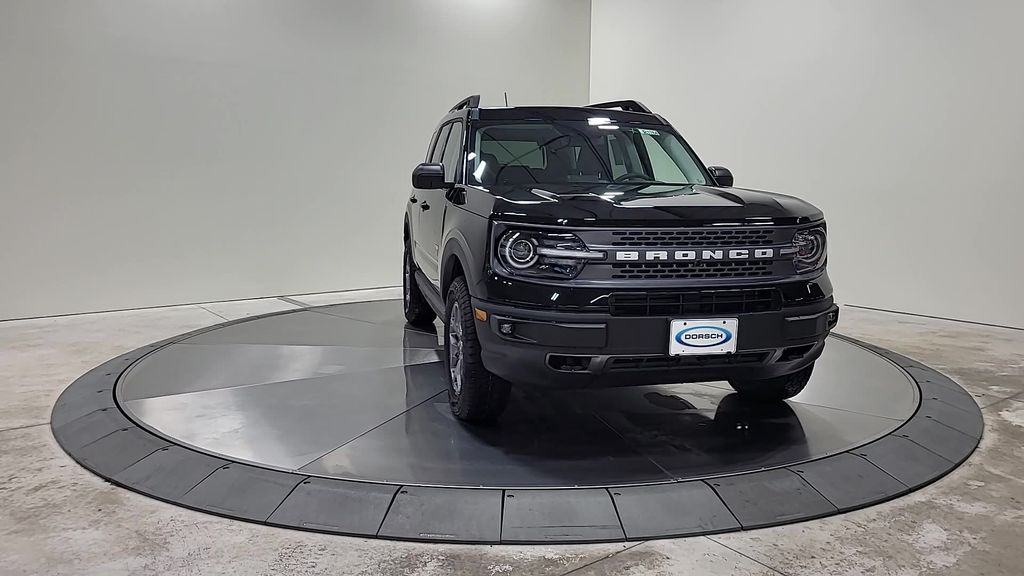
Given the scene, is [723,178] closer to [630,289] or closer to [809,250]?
[809,250]

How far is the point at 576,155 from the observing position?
4.04m

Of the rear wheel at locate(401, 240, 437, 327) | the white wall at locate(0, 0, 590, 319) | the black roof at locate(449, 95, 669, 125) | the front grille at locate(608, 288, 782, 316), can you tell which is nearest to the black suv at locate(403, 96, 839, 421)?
the front grille at locate(608, 288, 782, 316)

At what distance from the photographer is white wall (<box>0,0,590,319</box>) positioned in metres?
6.26

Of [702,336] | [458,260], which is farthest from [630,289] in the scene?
[458,260]

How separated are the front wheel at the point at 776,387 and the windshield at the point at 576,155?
3.70 feet

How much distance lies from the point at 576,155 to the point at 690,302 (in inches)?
55.9

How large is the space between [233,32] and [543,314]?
5617 mm

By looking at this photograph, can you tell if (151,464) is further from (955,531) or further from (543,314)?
(955,531)

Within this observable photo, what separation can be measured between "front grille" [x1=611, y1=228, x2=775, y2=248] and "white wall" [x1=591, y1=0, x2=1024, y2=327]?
4.22 meters

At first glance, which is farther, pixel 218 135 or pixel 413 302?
pixel 218 135

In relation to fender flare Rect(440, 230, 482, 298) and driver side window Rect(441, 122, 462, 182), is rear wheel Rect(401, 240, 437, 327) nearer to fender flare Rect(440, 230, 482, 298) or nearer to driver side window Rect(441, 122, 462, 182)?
driver side window Rect(441, 122, 462, 182)

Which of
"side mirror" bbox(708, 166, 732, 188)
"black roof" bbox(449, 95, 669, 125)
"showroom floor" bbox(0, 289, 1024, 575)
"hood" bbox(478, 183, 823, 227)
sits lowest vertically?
"showroom floor" bbox(0, 289, 1024, 575)

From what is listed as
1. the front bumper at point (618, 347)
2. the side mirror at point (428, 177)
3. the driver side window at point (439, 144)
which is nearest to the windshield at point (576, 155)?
the side mirror at point (428, 177)

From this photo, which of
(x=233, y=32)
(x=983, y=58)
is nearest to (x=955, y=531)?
(x=983, y=58)
